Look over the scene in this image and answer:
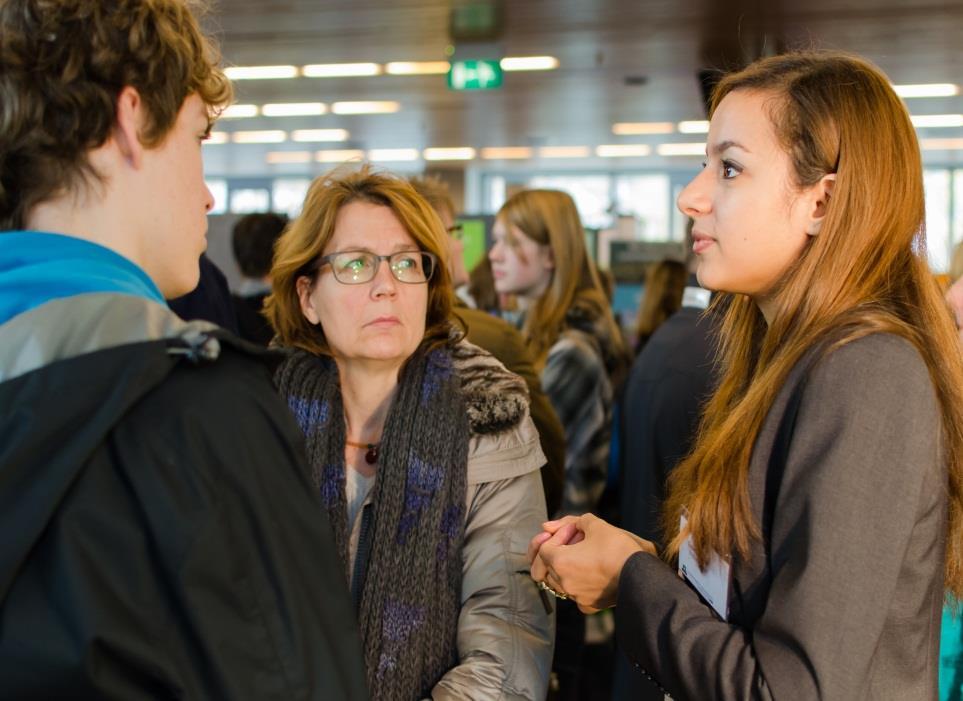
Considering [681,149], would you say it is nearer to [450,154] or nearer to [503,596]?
[450,154]

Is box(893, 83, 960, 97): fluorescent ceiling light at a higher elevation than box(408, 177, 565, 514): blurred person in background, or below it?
higher

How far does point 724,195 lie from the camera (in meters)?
1.34

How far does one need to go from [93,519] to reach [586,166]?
18225 millimetres

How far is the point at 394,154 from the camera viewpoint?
16.7 meters

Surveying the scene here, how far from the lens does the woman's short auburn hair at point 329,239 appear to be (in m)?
2.02

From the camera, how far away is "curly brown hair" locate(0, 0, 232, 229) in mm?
1003

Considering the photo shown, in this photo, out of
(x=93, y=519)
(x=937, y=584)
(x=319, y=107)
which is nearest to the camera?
(x=93, y=519)

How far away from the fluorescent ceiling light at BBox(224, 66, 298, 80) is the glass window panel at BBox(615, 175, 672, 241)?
10.1 metres

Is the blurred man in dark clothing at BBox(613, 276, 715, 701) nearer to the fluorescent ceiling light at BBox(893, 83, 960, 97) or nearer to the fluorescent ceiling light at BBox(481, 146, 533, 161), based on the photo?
the fluorescent ceiling light at BBox(893, 83, 960, 97)

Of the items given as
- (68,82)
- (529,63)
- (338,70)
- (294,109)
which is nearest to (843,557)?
(68,82)

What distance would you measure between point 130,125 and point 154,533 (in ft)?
1.47

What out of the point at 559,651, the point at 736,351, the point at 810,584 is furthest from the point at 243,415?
the point at 559,651

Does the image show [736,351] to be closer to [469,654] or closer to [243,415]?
[469,654]

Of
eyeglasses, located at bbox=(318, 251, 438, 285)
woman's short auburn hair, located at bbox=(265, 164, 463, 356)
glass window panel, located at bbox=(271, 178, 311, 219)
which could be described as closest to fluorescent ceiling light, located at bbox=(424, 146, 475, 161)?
glass window panel, located at bbox=(271, 178, 311, 219)
